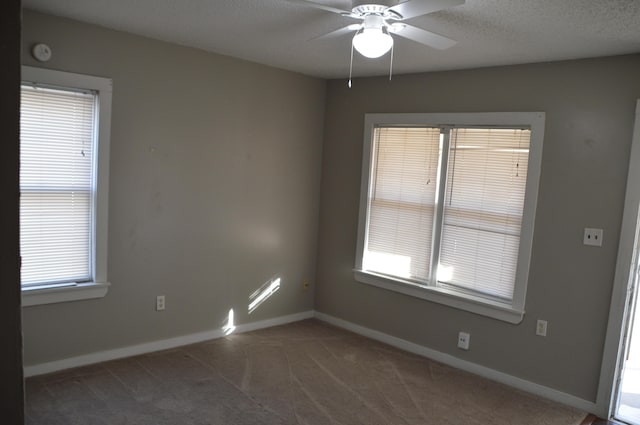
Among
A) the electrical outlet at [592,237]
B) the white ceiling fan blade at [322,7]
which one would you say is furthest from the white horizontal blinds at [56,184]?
the electrical outlet at [592,237]

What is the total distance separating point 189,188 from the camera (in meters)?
3.82

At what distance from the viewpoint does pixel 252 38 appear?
323 centimetres

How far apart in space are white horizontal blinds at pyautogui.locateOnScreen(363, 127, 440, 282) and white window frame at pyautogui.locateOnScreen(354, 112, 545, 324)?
0.06 metres

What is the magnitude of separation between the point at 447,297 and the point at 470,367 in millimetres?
569

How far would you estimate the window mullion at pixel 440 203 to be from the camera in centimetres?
388

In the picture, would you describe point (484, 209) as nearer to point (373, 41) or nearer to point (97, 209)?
point (373, 41)

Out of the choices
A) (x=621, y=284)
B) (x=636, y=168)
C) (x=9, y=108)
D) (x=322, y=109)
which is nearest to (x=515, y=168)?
(x=636, y=168)

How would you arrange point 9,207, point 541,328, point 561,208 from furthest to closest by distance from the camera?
point 541,328 → point 561,208 → point 9,207

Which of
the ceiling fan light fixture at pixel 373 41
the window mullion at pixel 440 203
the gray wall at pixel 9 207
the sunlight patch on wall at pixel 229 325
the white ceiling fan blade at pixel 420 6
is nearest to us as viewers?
the gray wall at pixel 9 207

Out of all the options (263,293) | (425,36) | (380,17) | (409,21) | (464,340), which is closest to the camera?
(380,17)

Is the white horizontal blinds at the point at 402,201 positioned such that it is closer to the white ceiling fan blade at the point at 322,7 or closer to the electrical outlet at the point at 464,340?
the electrical outlet at the point at 464,340

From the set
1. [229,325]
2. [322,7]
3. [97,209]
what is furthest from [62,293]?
[322,7]

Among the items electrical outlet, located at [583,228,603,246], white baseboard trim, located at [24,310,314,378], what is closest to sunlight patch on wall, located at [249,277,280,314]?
white baseboard trim, located at [24,310,314,378]

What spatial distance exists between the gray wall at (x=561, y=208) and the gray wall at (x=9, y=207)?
3285 millimetres
